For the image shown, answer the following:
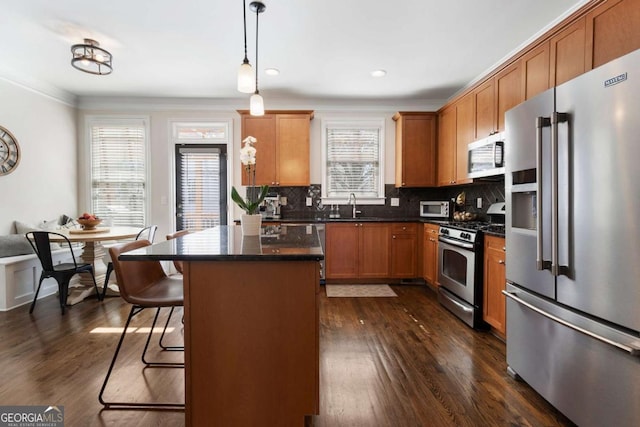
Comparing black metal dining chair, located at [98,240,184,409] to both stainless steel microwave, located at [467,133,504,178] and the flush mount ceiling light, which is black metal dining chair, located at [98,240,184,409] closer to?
the flush mount ceiling light

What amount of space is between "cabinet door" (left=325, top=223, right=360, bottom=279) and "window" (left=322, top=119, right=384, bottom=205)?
2.32 ft

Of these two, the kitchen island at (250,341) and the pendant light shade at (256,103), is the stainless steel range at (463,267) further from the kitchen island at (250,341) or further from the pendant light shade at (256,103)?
the pendant light shade at (256,103)

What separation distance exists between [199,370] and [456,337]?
2.15m

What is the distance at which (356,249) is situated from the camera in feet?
14.3

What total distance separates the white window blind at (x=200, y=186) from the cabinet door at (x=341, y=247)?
1717 mm

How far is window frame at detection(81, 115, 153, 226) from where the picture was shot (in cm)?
472

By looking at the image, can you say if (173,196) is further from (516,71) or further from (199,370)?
(516,71)

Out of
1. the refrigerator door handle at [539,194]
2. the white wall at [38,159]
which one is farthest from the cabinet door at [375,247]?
the white wall at [38,159]

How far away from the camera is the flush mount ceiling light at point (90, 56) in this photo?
300 centimetres

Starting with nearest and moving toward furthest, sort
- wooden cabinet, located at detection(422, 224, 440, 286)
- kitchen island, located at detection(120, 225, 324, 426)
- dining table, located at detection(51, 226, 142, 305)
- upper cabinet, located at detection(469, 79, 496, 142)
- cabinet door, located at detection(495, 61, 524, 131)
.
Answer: kitchen island, located at detection(120, 225, 324, 426), cabinet door, located at detection(495, 61, 524, 131), upper cabinet, located at detection(469, 79, 496, 142), dining table, located at detection(51, 226, 142, 305), wooden cabinet, located at detection(422, 224, 440, 286)

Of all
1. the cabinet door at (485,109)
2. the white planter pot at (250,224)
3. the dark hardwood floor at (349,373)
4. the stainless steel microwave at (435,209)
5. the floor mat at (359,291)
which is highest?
the cabinet door at (485,109)

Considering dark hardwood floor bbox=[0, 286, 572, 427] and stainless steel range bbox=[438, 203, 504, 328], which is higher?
stainless steel range bbox=[438, 203, 504, 328]

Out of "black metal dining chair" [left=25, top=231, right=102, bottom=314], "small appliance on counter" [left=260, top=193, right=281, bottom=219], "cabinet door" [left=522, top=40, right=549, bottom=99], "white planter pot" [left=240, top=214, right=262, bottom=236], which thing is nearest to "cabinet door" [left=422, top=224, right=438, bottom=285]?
"cabinet door" [left=522, top=40, right=549, bottom=99]

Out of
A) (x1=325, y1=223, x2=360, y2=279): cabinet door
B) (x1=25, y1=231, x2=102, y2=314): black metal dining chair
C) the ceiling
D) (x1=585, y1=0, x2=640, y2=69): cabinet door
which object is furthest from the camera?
(x1=325, y1=223, x2=360, y2=279): cabinet door
